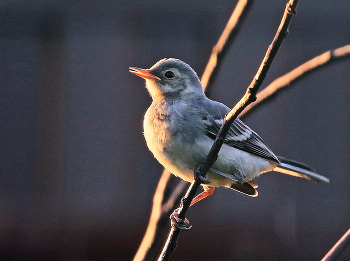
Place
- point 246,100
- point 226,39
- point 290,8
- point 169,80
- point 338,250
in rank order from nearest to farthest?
point 290,8 → point 246,100 → point 338,250 → point 226,39 → point 169,80

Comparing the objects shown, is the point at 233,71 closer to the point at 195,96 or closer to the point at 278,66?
the point at 278,66

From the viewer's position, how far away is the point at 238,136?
2094 mm

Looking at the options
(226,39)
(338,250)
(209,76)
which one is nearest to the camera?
(338,250)

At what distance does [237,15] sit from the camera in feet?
5.55

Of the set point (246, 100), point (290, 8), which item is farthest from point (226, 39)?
point (290, 8)

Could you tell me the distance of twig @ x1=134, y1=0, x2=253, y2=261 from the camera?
1692mm

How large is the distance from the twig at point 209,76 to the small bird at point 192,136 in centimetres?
16

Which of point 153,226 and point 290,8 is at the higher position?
point 290,8

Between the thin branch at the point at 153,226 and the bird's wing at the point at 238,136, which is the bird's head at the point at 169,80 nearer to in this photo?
the bird's wing at the point at 238,136

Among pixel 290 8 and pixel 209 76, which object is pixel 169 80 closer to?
pixel 209 76

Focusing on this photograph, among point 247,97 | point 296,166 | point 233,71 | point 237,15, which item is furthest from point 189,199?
point 233,71

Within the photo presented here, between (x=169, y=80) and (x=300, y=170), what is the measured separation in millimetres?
715

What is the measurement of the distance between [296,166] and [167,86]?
0.71 metres

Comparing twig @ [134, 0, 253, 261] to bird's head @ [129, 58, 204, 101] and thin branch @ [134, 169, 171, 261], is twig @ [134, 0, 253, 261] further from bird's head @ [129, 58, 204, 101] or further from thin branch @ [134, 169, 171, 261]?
bird's head @ [129, 58, 204, 101]
